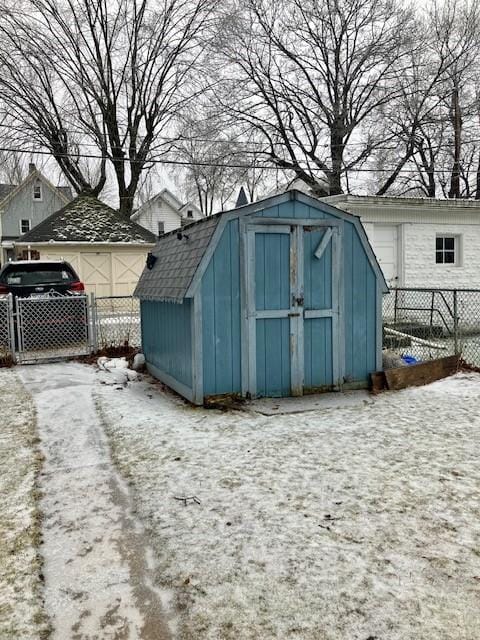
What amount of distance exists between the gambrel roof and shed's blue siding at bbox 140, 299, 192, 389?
0.76 ft

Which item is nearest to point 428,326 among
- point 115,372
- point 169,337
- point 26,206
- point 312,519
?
point 169,337

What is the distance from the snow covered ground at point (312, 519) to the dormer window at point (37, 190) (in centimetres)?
3075

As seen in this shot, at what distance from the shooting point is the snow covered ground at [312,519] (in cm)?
233

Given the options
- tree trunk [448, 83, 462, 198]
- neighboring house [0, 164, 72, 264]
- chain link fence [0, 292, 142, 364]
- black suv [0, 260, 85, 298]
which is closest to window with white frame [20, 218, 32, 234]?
neighboring house [0, 164, 72, 264]

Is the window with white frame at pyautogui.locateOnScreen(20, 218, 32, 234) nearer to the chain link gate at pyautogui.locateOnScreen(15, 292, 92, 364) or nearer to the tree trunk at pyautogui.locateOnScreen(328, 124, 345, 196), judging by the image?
the tree trunk at pyautogui.locateOnScreen(328, 124, 345, 196)

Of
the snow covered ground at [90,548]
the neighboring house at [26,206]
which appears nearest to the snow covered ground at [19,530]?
the snow covered ground at [90,548]

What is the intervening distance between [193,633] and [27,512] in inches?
65.5

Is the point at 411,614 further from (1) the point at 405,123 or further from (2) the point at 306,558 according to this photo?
(1) the point at 405,123

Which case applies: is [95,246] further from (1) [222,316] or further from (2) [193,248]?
(1) [222,316]

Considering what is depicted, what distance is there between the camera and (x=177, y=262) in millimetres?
6531

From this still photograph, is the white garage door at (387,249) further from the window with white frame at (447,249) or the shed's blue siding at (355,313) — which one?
the shed's blue siding at (355,313)

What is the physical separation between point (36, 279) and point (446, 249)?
32.8ft

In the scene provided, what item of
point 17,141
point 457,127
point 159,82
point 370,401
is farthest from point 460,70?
point 370,401

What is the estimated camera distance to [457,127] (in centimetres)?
2236
